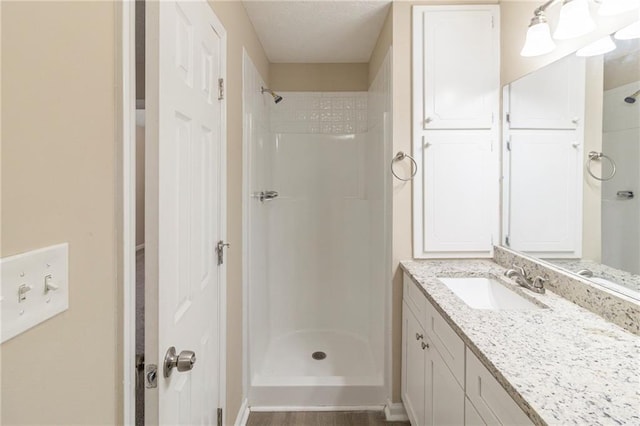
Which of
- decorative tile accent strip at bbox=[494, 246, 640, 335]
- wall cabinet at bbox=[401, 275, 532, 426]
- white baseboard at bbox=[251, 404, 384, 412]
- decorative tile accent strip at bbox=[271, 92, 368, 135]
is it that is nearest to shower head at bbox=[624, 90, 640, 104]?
decorative tile accent strip at bbox=[494, 246, 640, 335]

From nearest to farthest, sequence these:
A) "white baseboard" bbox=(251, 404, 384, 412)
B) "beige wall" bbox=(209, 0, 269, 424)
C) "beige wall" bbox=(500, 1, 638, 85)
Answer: "beige wall" bbox=(500, 1, 638, 85)
"beige wall" bbox=(209, 0, 269, 424)
"white baseboard" bbox=(251, 404, 384, 412)

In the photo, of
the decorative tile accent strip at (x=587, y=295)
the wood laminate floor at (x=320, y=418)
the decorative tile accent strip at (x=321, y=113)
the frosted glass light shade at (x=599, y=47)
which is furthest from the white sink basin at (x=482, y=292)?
the decorative tile accent strip at (x=321, y=113)

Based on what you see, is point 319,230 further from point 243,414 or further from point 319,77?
point 243,414

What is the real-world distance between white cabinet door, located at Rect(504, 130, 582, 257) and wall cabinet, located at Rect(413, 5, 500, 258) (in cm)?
12

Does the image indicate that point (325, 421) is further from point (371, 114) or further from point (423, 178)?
point (371, 114)

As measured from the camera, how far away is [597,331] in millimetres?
997

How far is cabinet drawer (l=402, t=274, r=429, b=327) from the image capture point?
1.46 m

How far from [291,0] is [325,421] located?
2.48 metres

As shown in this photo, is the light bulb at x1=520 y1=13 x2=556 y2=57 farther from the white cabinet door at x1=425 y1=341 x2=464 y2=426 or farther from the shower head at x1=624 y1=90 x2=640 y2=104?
the white cabinet door at x1=425 y1=341 x2=464 y2=426

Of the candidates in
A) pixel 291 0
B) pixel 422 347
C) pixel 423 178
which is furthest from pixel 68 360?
pixel 291 0

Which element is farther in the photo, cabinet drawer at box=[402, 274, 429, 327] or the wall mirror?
cabinet drawer at box=[402, 274, 429, 327]

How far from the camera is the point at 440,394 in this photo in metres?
1.26

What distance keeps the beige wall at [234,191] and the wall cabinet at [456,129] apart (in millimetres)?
979

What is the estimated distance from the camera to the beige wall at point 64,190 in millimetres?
455
